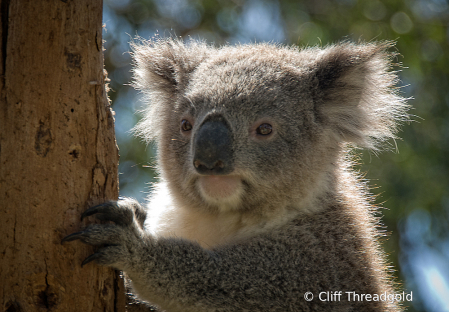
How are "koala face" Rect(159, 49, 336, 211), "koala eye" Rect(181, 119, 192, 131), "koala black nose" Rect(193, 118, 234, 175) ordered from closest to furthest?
"koala black nose" Rect(193, 118, 234, 175), "koala face" Rect(159, 49, 336, 211), "koala eye" Rect(181, 119, 192, 131)

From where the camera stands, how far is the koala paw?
2.59 metres

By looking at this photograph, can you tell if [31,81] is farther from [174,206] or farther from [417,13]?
[417,13]

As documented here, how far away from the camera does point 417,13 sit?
711 cm

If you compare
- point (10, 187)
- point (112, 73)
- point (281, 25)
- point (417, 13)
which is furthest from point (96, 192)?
point (417, 13)

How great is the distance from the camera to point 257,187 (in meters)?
3.44

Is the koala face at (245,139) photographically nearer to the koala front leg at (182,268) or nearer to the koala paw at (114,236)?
the koala front leg at (182,268)

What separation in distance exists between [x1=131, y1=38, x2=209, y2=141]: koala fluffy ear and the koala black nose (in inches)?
36.6

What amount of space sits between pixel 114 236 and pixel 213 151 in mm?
867

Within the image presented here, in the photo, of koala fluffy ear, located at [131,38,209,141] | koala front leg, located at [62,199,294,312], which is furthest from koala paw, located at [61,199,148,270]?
koala fluffy ear, located at [131,38,209,141]

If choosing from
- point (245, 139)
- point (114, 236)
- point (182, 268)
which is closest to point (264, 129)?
point (245, 139)

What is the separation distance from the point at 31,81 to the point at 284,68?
2.04m

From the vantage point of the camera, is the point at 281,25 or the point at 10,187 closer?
the point at 10,187

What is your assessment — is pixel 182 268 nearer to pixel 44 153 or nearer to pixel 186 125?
pixel 44 153

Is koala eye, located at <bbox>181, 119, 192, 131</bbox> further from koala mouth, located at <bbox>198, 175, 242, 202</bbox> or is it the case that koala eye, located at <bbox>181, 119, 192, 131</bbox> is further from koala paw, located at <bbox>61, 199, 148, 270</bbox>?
koala paw, located at <bbox>61, 199, 148, 270</bbox>
